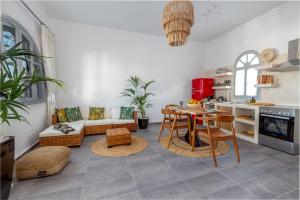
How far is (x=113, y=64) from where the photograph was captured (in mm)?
4711

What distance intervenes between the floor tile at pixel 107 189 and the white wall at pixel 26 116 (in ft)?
5.52

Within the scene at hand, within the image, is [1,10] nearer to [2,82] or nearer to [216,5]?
[2,82]

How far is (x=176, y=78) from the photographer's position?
5.52 meters

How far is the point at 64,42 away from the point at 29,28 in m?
1.14

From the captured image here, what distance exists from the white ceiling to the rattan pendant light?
139cm

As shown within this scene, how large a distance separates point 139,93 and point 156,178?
130 inches

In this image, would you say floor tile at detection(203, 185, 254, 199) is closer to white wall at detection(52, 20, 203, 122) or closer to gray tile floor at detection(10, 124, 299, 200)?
gray tile floor at detection(10, 124, 299, 200)

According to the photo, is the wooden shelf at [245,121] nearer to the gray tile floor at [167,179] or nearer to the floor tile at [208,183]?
the gray tile floor at [167,179]

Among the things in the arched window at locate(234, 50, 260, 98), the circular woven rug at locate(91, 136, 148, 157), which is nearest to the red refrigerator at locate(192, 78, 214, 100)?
the arched window at locate(234, 50, 260, 98)

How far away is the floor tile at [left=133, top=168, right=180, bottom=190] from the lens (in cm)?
187

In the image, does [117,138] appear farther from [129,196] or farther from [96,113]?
[96,113]

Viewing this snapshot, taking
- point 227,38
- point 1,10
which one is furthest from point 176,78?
point 1,10

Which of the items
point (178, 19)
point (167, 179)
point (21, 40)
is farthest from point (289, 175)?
point (21, 40)

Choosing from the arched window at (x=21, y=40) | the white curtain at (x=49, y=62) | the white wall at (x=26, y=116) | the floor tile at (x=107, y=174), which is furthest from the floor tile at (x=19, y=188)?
the white curtain at (x=49, y=62)
